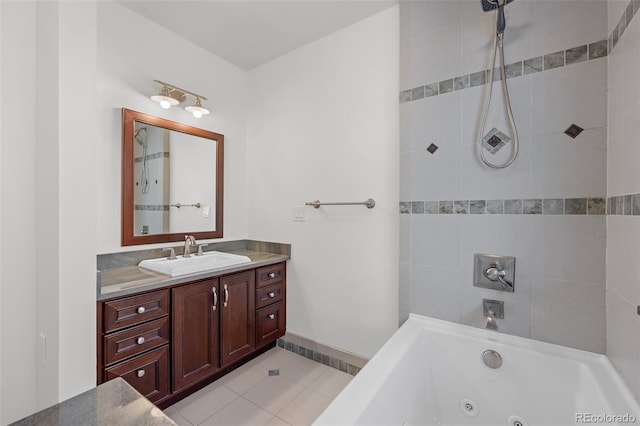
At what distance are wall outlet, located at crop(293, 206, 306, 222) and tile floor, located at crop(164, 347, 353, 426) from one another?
1.17m

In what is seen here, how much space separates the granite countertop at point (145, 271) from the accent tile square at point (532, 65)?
2005mm

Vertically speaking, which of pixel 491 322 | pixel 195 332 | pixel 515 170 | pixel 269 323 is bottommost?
pixel 269 323

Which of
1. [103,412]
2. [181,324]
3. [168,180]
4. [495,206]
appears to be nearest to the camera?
[103,412]

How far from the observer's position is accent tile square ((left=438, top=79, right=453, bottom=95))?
1.70 metres

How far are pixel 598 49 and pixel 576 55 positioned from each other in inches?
3.0

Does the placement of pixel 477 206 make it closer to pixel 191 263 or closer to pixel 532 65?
pixel 532 65

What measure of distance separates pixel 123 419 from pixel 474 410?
1.54 m

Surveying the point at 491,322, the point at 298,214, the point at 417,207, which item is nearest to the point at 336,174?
the point at 298,214

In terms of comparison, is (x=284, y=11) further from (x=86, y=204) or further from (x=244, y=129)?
(x=86, y=204)

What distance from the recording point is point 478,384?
1464 mm

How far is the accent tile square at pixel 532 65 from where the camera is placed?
145 cm

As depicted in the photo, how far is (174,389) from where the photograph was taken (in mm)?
1775

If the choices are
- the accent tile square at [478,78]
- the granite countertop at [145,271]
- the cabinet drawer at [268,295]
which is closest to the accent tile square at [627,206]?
the accent tile square at [478,78]

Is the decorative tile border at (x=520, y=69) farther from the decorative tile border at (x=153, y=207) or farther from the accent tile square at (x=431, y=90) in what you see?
the decorative tile border at (x=153, y=207)
